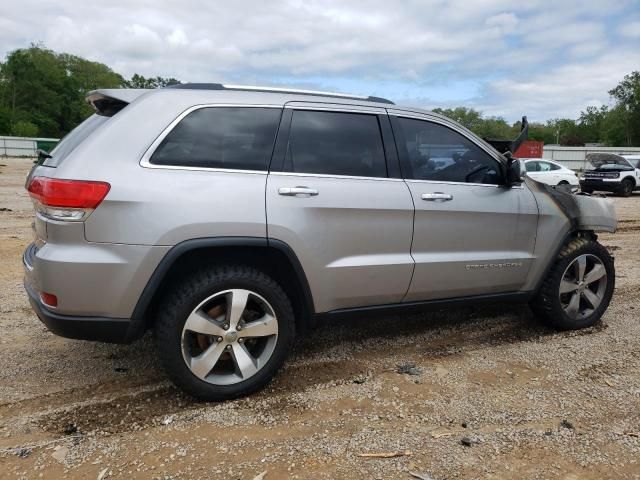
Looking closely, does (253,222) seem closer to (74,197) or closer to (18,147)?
(74,197)

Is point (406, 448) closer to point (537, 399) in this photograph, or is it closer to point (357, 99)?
point (537, 399)

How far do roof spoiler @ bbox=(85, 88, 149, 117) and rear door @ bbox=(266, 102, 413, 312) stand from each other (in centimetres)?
91

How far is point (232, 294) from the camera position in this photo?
3092 mm

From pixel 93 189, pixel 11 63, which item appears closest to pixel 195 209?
pixel 93 189

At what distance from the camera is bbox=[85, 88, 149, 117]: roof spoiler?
10.3ft

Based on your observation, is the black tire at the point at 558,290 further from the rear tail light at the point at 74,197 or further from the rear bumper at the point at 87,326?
the rear tail light at the point at 74,197

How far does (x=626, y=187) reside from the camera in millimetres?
18812

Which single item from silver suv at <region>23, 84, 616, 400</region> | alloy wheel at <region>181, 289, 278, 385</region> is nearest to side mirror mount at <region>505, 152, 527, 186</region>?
silver suv at <region>23, 84, 616, 400</region>

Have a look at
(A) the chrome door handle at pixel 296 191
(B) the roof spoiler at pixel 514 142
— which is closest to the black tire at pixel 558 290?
(B) the roof spoiler at pixel 514 142

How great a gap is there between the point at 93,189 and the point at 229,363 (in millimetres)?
1329

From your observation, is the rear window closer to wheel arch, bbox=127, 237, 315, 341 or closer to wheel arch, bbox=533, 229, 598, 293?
wheel arch, bbox=127, 237, 315, 341

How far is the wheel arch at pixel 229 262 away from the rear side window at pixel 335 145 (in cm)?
53

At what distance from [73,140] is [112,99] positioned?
0.34 meters

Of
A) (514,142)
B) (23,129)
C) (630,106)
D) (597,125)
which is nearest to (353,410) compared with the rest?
(514,142)
